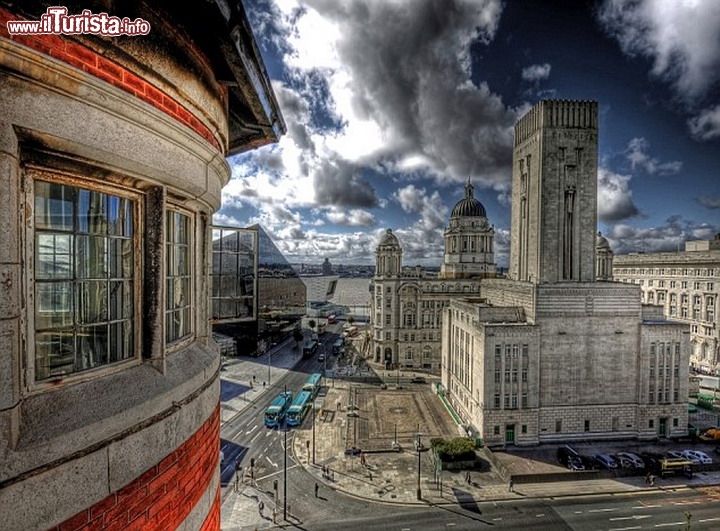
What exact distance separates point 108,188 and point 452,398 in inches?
1801

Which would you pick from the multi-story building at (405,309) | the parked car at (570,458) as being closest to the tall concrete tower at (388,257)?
the multi-story building at (405,309)

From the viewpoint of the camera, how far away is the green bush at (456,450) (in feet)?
99.6

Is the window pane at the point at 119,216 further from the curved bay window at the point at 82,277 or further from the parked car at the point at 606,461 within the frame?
the parked car at the point at 606,461

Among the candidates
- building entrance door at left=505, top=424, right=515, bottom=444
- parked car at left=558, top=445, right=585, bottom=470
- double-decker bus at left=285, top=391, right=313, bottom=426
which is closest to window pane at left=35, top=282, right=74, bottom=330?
double-decker bus at left=285, top=391, right=313, bottom=426

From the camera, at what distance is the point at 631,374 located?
36094 millimetres

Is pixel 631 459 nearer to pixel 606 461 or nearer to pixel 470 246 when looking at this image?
pixel 606 461

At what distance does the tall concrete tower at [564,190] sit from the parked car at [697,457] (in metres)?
16.5

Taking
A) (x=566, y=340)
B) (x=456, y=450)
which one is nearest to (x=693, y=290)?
(x=566, y=340)

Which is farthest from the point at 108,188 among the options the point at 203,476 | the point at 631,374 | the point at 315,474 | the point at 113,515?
the point at 631,374

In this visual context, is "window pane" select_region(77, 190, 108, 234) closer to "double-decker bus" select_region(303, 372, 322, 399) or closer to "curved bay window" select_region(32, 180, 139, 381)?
"curved bay window" select_region(32, 180, 139, 381)

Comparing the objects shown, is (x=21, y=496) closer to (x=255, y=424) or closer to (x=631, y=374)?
(x=255, y=424)

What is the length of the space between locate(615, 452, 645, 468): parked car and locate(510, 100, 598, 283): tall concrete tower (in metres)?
15.8

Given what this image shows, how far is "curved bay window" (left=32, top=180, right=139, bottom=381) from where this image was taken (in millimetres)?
2508

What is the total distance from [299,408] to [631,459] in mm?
28997
